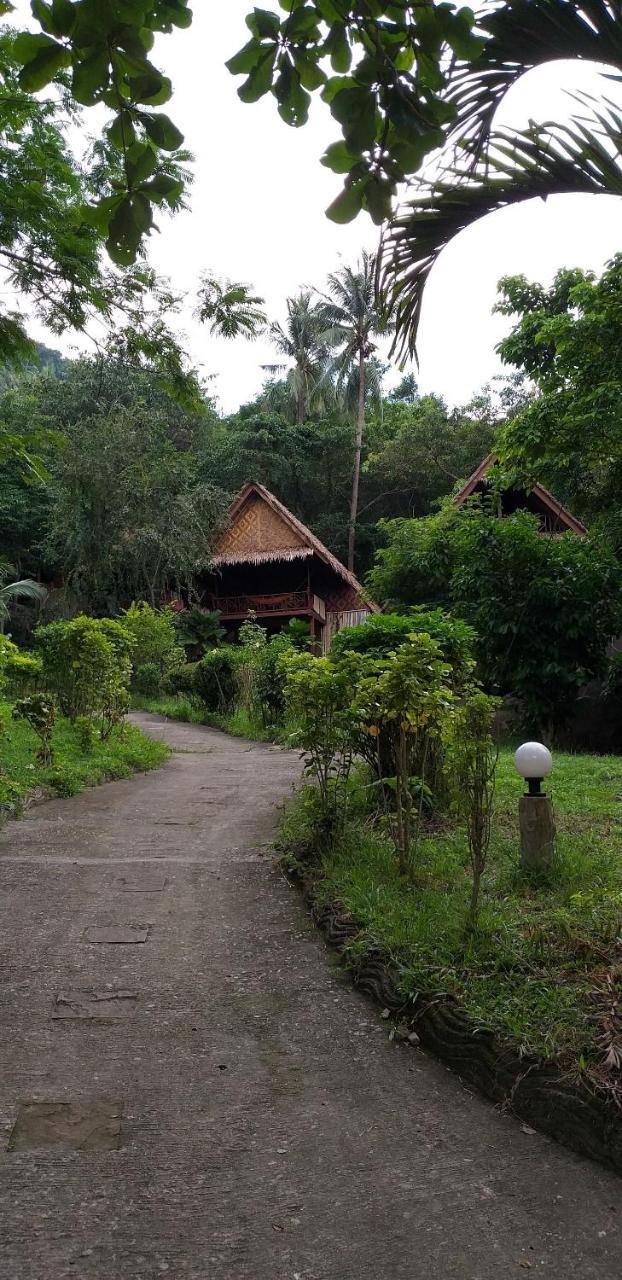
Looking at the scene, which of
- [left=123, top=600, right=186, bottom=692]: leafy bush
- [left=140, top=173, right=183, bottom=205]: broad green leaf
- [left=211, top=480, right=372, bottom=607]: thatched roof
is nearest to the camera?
[left=140, top=173, right=183, bottom=205]: broad green leaf

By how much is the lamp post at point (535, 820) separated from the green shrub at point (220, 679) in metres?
10.7

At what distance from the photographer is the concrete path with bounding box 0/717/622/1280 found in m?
1.96

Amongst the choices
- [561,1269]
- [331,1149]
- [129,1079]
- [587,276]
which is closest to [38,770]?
[129,1079]

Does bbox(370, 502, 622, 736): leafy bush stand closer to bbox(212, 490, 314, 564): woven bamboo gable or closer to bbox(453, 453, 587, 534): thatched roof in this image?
bbox(453, 453, 587, 534): thatched roof

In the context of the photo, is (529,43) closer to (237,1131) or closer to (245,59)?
(245,59)

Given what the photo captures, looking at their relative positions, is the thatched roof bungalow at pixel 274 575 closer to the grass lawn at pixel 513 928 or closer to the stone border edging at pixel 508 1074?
the grass lawn at pixel 513 928

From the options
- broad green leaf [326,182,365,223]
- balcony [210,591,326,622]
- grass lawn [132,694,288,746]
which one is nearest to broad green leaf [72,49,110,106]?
broad green leaf [326,182,365,223]

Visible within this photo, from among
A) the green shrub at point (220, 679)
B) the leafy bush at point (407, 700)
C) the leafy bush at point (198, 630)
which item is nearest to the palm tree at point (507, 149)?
the leafy bush at point (407, 700)

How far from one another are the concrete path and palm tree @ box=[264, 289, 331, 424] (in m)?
28.7

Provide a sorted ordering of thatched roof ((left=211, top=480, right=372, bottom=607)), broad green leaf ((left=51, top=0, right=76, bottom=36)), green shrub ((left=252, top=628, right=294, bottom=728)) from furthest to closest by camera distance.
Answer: thatched roof ((left=211, top=480, right=372, bottom=607)), green shrub ((left=252, top=628, right=294, bottom=728)), broad green leaf ((left=51, top=0, right=76, bottom=36))

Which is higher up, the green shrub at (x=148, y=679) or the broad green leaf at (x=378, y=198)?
the broad green leaf at (x=378, y=198)

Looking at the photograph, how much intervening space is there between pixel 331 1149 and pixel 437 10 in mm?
2740

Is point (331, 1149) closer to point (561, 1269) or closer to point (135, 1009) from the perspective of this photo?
point (561, 1269)

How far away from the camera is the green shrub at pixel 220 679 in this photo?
14508 millimetres
